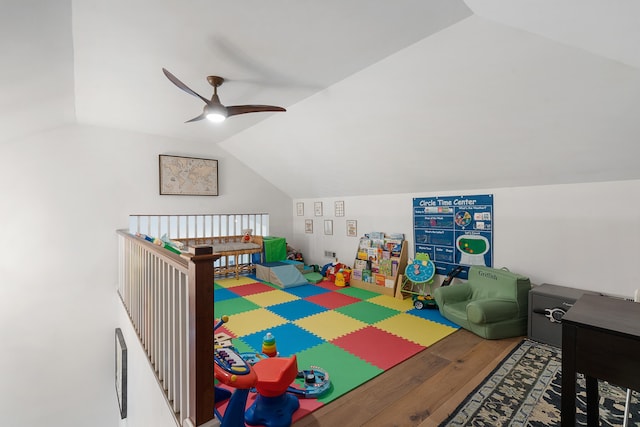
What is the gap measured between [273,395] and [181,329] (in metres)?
0.86

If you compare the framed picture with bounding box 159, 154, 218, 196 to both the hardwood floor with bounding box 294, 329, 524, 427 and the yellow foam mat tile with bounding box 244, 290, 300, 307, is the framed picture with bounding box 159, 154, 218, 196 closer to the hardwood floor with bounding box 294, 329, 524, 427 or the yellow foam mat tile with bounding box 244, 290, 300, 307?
the yellow foam mat tile with bounding box 244, 290, 300, 307

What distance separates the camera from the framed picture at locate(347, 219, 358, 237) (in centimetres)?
560

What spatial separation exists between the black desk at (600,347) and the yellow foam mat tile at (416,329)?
1948 mm

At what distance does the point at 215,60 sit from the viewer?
8.44 ft

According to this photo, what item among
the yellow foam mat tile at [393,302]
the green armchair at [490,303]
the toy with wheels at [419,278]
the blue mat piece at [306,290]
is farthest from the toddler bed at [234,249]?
the green armchair at [490,303]

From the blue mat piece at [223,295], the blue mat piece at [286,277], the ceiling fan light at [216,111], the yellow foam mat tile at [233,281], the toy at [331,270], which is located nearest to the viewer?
the ceiling fan light at [216,111]

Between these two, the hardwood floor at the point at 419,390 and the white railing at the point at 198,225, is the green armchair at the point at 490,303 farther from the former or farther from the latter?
the white railing at the point at 198,225

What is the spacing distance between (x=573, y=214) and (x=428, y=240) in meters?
1.77

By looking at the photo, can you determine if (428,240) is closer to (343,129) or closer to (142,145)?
(343,129)

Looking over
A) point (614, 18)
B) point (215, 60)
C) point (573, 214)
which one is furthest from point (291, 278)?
point (614, 18)

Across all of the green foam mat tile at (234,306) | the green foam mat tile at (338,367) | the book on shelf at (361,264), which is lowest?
the green foam mat tile at (338,367)

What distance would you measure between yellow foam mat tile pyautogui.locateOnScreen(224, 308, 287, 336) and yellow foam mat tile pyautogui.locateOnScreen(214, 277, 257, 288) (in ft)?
5.21

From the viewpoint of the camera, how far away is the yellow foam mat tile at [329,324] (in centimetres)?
327

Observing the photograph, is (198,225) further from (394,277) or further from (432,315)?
(432,315)
